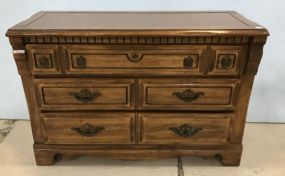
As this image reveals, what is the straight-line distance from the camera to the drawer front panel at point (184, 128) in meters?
1.48

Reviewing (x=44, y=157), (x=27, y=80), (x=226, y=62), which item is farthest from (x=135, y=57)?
(x=44, y=157)

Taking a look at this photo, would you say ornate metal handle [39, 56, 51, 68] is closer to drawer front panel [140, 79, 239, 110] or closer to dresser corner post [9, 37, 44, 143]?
dresser corner post [9, 37, 44, 143]

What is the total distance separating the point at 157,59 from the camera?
4.43ft

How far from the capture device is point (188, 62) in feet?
4.44

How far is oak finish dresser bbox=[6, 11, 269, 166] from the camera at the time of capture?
4.32 ft

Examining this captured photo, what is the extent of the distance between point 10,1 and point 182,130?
1290 mm

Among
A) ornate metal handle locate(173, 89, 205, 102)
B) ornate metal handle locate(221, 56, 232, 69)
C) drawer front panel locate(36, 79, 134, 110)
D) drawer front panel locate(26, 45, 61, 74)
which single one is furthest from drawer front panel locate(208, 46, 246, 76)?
drawer front panel locate(26, 45, 61, 74)

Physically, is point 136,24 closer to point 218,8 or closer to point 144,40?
point 144,40

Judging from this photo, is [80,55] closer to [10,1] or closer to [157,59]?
[157,59]

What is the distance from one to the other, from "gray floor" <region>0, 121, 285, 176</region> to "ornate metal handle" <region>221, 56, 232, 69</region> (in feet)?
1.97

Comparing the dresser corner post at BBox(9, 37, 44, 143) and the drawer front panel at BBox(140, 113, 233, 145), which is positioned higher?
the dresser corner post at BBox(9, 37, 44, 143)

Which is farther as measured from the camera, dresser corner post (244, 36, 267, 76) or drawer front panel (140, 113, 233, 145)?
drawer front panel (140, 113, 233, 145)

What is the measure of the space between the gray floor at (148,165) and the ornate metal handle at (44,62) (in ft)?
1.95

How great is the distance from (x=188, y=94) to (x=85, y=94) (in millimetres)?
502
